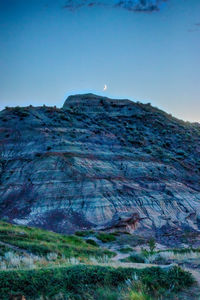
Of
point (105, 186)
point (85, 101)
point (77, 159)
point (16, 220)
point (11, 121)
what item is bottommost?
point (16, 220)

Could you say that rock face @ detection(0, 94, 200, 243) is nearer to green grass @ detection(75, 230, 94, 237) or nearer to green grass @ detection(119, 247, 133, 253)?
green grass @ detection(75, 230, 94, 237)

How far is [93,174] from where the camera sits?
132 feet

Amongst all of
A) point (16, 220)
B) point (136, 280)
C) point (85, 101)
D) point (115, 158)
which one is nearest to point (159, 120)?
point (85, 101)

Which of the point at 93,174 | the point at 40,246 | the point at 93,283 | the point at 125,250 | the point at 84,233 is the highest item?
the point at 93,283

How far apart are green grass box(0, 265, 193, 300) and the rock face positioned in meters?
25.1

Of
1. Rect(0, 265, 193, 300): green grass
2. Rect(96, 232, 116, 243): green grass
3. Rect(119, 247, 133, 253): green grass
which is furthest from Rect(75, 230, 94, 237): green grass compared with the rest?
Rect(0, 265, 193, 300): green grass

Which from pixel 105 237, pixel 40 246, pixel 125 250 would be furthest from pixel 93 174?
pixel 40 246

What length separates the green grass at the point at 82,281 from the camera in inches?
264

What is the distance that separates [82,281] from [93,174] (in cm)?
3313

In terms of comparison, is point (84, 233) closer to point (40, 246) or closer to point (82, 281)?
point (40, 246)

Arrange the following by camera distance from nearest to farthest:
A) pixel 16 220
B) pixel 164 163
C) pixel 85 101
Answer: pixel 16 220, pixel 164 163, pixel 85 101

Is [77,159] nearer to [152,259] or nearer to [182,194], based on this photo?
[182,194]

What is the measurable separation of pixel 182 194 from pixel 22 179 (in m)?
21.5

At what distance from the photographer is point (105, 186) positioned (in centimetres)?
3884
